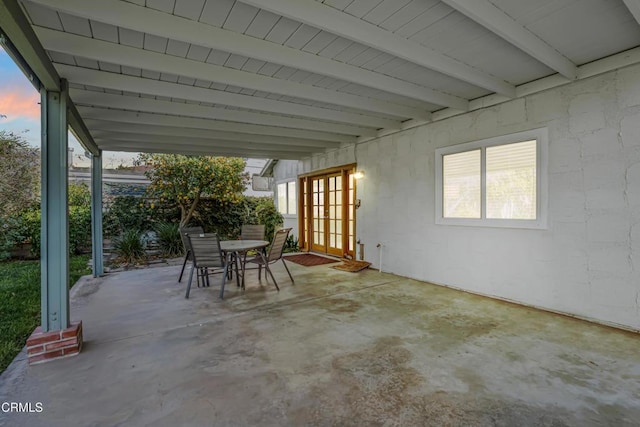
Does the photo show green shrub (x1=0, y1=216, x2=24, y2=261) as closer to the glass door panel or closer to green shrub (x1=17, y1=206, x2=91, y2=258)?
green shrub (x1=17, y1=206, x2=91, y2=258)

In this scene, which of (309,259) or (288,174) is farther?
(288,174)

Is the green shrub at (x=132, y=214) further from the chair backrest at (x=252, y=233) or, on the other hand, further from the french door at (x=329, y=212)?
the french door at (x=329, y=212)

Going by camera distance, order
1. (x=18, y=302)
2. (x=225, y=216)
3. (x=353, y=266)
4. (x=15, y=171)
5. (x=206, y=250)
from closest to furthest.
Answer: (x=18, y=302)
(x=206, y=250)
(x=15, y=171)
(x=353, y=266)
(x=225, y=216)

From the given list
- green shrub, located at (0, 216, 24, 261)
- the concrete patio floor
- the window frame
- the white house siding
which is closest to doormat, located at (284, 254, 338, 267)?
the white house siding

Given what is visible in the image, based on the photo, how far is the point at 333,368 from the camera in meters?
2.31

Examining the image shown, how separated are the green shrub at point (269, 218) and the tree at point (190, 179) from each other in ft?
3.70

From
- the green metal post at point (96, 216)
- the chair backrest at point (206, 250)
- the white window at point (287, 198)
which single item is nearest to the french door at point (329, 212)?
the white window at point (287, 198)

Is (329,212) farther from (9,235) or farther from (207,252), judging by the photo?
(9,235)

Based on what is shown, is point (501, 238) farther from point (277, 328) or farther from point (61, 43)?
point (61, 43)

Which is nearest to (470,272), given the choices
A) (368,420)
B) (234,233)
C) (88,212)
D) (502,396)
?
Result: (502,396)

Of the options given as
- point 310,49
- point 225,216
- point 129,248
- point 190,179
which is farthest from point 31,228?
point 310,49

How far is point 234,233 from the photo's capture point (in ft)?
30.0

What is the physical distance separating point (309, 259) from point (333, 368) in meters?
4.80

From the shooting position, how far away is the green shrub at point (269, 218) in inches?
360
